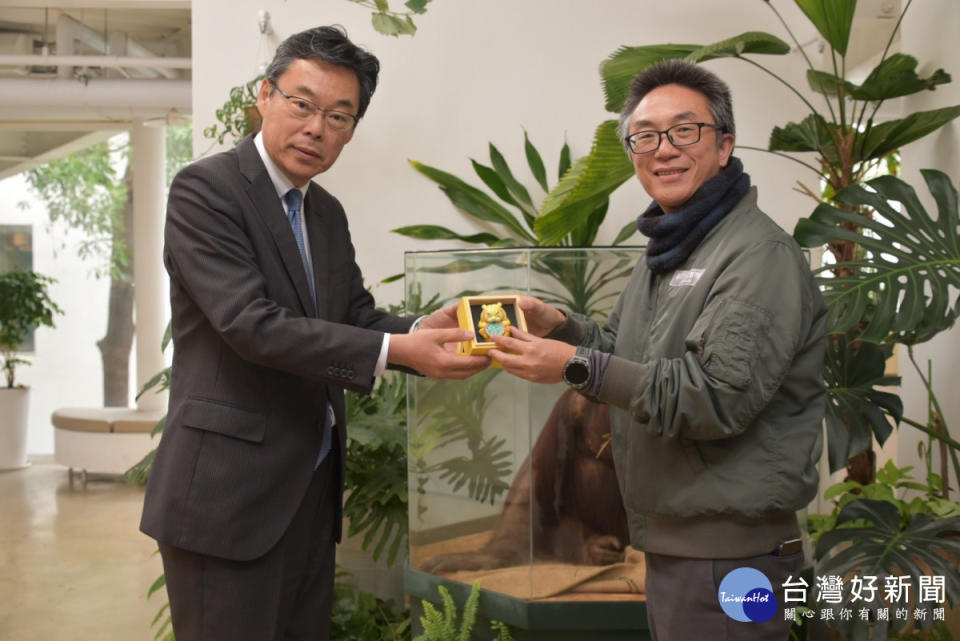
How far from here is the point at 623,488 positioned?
200cm

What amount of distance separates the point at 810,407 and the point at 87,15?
781 cm

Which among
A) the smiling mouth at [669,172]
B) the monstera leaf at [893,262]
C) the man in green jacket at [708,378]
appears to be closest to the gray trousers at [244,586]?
the man in green jacket at [708,378]

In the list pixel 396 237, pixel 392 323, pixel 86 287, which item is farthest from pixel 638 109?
pixel 86 287

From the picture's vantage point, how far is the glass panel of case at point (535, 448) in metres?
2.86

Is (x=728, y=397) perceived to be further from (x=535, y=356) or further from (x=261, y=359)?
(x=261, y=359)

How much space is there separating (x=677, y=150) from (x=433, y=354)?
682 mm

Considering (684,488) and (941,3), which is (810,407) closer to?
(684,488)

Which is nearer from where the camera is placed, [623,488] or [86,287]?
[623,488]

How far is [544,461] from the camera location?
288 cm

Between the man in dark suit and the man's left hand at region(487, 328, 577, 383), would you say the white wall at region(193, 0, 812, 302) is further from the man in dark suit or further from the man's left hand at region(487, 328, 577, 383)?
the man's left hand at region(487, 328, 577, 383)

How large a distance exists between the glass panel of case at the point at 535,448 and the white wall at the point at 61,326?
965cm

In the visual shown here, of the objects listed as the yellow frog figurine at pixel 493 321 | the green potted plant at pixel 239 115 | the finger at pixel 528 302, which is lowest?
the yellow frog figurine at pixel 493 321

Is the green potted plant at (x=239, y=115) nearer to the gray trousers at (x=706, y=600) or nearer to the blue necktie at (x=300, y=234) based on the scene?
the blue necktie at (x=300, y=234)

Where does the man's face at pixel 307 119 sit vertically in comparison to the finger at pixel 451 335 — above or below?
above
